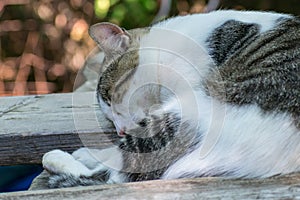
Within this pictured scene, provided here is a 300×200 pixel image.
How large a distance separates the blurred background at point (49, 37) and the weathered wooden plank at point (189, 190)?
2947 millimetres

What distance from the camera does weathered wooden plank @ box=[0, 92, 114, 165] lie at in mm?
1625

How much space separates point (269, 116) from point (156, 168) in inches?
10.4

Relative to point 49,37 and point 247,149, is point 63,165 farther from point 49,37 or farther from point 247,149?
point 49,37

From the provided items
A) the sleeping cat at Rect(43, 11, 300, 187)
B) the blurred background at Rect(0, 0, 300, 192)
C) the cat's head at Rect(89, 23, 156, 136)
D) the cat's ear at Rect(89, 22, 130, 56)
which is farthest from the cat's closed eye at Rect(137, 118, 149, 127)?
the blurred background at Rect(0, 0, 300, 192)

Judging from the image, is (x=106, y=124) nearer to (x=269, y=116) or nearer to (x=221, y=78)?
(x=221, y=78)

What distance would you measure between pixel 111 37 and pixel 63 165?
0.40m

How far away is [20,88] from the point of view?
13.8 ft

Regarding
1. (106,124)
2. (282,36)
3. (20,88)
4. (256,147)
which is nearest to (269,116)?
(256,147)

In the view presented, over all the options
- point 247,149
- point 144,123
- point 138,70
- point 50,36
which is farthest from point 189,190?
point 50,36

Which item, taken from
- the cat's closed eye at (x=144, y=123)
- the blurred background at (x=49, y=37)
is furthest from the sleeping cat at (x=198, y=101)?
the blurred background at (x=49, y=37)

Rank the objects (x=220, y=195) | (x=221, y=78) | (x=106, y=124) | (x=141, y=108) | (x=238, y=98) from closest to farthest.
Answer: (x=220, y=195) < (x=238, y=98) < (x=221, y=78) < (x=141, y=108) < (x=106, y=124)

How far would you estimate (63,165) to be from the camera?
4.84ft

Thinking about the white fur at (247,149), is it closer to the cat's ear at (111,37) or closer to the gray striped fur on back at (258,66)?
the gray striped fur on back at (258,66)

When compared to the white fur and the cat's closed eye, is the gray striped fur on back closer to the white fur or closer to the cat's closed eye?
the white fur
